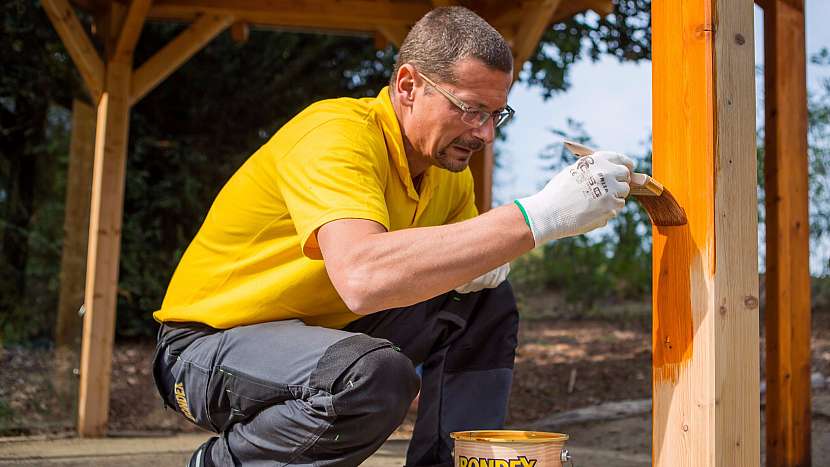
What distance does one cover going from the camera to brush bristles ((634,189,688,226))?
170 cm

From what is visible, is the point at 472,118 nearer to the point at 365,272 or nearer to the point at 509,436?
the point at 365,272

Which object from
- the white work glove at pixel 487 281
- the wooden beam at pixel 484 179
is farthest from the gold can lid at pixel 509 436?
the wooden beam at pixel 484 179

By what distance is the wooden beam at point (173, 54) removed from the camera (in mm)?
4355

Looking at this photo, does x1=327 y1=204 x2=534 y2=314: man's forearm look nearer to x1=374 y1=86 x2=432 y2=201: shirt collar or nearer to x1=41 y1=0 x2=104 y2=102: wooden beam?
x1=374 y1=86 x2=432 y2=201: shirt collar

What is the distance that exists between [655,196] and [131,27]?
3.24 m

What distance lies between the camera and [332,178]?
1821 millimetres

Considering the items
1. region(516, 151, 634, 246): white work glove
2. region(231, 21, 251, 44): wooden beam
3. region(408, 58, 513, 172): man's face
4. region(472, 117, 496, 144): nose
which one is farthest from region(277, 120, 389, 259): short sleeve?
region(231, 21, 251, 44): wooden beam

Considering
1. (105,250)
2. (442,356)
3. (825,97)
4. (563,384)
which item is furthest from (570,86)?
(442,356)

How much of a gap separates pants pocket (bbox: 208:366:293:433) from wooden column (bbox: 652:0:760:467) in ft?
2.63

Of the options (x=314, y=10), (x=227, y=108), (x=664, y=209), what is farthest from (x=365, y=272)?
(x=227, y=108)

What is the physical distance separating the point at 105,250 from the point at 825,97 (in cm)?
434

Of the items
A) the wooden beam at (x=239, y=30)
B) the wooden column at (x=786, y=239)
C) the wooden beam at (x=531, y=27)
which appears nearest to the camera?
the wooden column at (x=786, y=239)

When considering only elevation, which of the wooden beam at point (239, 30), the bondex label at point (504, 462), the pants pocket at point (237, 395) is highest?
the wooden beam at point (239, 30)

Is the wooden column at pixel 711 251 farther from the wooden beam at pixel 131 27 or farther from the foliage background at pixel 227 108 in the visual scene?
the foliage background at pixel 227 108
